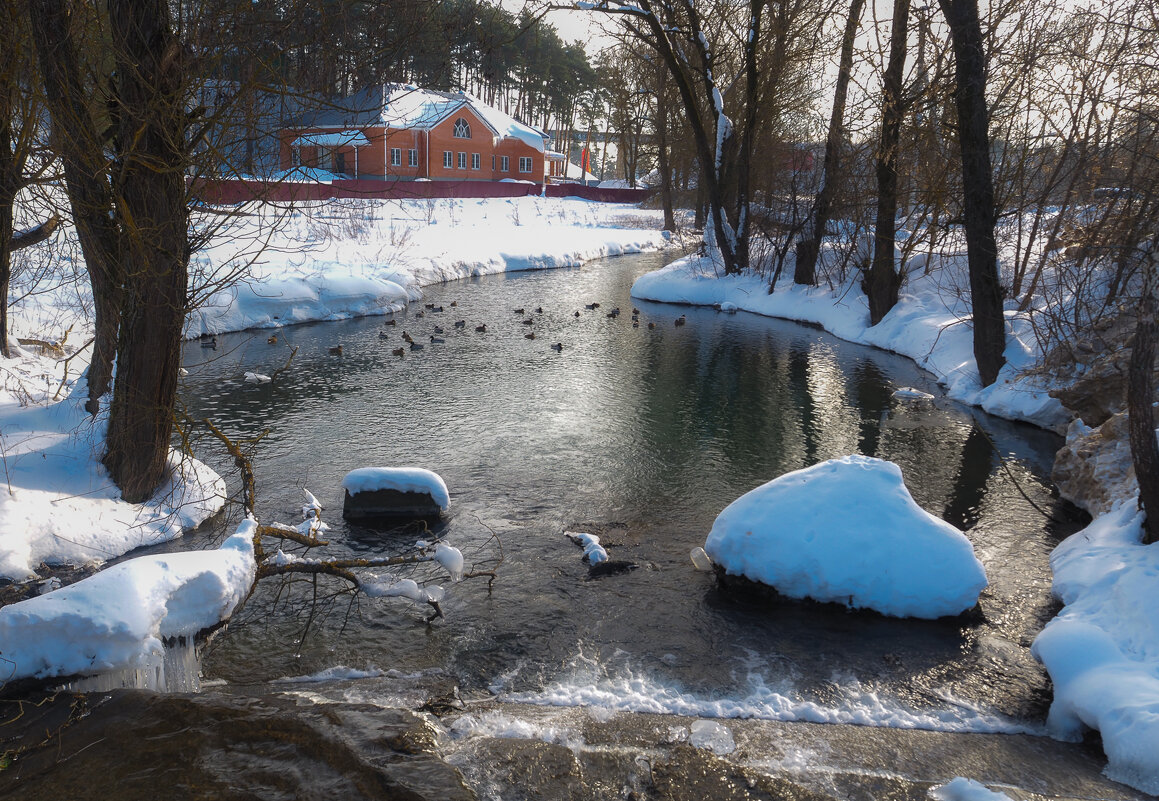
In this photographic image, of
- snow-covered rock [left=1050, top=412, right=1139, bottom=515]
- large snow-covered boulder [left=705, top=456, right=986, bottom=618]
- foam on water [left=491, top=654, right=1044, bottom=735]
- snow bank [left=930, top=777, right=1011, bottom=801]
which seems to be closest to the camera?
snow bank [left=930, top=777, right=1011, bottom=801]

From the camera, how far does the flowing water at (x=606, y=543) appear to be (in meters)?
5.84

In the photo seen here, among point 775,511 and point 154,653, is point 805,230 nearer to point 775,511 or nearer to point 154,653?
point 775,511

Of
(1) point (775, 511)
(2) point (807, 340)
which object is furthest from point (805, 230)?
(1) point (775, 511)

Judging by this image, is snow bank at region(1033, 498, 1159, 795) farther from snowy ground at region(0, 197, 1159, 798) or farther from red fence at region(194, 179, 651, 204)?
red fence at region(194, 179, 651, 204)

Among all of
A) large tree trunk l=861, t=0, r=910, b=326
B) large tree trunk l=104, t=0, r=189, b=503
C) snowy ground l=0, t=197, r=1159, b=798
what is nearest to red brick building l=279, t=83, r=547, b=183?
snowy ground l=0, t=197, r=1159, b=798

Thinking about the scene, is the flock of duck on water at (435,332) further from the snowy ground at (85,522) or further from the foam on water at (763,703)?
the foam on water at (763,703)

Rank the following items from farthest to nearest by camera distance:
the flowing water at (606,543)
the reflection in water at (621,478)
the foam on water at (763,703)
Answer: the reflection in water at (621,478) → the flowing water at (606,543) → the foam on water at (763,703)

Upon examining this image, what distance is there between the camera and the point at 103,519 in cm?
800

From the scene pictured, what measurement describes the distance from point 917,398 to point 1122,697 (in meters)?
A: 9.70

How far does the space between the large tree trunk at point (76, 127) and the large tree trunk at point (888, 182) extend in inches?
529

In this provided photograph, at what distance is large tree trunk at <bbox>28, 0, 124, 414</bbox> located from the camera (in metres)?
6.96

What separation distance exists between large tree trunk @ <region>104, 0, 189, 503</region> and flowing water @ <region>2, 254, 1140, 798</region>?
123 centimetres

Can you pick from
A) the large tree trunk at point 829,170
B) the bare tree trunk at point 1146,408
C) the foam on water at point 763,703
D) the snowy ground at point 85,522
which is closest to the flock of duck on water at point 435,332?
the snowy ground at point 85,522

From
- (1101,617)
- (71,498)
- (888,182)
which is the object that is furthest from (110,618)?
(888,182)
